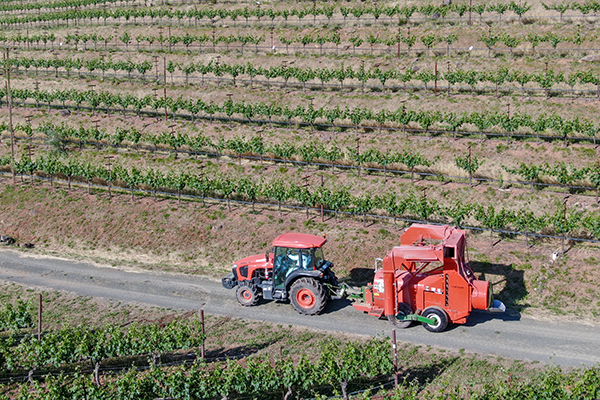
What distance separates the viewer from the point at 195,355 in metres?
24.9

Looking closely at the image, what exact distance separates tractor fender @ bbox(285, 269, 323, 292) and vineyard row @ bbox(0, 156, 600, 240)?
10103mm

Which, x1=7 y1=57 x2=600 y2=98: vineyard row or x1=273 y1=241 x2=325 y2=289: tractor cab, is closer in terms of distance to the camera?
x1=273 y1=241 x2=325 y2=289: tractor cab

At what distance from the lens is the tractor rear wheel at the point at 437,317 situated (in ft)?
82.9

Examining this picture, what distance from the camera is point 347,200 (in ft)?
123

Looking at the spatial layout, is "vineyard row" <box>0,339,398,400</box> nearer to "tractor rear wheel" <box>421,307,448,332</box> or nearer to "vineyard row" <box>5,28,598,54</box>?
"tractor rear wheel" <box>421,307,448,332</box>

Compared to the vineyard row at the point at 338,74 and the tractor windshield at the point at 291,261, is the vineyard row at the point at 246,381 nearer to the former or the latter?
the tractor windshield at the point at 291,261

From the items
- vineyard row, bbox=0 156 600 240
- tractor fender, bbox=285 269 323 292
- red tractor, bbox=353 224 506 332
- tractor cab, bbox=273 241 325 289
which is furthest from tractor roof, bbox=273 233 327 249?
vineyard row, bbox=0 156 600 240

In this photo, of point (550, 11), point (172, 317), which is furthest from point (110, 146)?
point (550, 11)

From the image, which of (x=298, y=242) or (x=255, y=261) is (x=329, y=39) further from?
(x=298, y=242)

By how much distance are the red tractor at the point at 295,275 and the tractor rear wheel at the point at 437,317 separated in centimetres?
433

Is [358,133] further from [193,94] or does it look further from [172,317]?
[172,317]

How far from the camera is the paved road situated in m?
24.4

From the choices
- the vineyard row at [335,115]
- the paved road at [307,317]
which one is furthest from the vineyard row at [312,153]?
the paved road at [307,317]

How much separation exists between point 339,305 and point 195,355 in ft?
23.1
